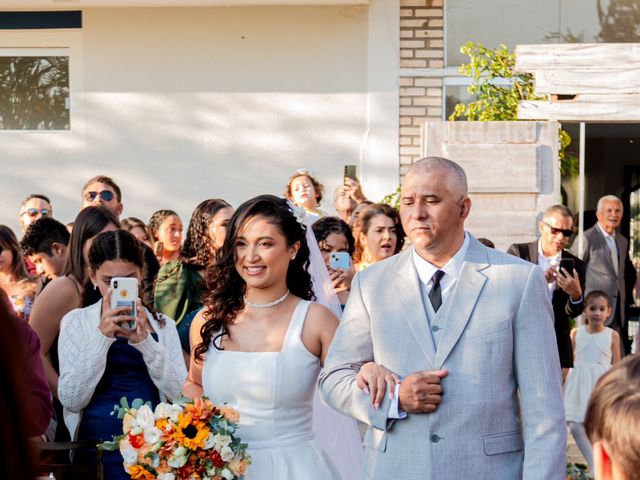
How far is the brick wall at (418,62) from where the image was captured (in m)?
12.8

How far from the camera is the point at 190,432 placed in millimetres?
4262

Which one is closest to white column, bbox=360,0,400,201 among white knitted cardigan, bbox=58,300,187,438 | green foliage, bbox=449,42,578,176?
green foliage, bbox=449,42,578,176

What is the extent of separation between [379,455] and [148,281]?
2991mm

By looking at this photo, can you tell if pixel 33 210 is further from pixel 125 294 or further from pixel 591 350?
pixel 591 350

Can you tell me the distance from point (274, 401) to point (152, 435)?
0.57 m

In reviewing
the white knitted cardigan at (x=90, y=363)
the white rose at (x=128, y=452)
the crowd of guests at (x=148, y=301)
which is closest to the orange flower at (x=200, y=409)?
the white rose at (x=128, y=452)

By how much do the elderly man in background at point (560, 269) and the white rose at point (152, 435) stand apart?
212 inches

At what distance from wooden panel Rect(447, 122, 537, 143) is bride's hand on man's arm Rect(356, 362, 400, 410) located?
23.9 feet

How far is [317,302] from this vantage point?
503cm

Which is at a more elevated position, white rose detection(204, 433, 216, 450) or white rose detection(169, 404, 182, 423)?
white rose detection(169, 404, 182, 423)

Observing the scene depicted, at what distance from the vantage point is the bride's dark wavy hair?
4758mm

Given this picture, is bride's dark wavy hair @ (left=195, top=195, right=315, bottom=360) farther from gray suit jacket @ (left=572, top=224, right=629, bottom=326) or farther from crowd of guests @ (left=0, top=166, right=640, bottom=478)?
gray suit jacket @ (left=572, top=224, right=629, bottom=326)

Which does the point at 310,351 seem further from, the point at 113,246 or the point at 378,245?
the point at 378,245

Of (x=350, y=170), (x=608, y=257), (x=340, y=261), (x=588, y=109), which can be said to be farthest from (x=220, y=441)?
(x=350, y=170)
